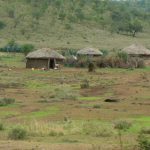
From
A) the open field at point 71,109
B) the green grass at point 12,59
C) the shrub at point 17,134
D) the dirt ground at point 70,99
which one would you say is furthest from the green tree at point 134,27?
the shrub at point 17,134

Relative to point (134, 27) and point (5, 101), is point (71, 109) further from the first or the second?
point (134, 27)

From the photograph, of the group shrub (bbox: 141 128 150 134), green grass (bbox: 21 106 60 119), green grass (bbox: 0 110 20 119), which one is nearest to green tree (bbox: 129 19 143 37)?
green grass (bbox: 21 106 60 119)

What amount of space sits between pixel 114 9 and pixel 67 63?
57330 mm

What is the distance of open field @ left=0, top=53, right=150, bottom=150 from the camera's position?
18.8 meters

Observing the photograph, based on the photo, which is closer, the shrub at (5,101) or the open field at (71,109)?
the open field at (71,109)

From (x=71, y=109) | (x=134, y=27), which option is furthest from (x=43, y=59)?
(x=134, y=27)

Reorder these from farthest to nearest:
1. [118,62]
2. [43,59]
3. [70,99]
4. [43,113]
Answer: [118,62]
[43,59]
[70,99]
[43,113]

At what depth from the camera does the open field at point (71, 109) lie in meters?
18.8

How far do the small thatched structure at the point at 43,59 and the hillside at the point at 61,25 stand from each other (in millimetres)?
22222

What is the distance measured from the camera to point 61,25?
98.9 m

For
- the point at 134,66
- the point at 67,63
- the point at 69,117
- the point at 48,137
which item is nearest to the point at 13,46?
the point at 67,63

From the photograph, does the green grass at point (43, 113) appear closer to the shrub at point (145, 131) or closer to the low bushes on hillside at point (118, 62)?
the shrub at point (145, 131)

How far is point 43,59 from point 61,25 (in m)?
38.0

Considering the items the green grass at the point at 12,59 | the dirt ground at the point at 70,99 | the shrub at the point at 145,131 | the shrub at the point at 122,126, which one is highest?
the shrub at the point at 145,131
